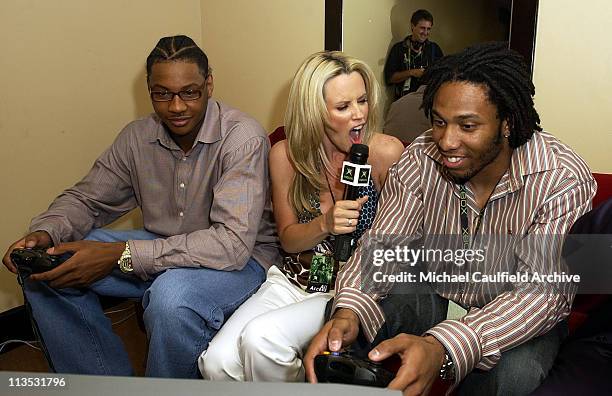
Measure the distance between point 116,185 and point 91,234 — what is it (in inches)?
7.6

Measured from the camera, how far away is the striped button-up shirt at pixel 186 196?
69.4 inches

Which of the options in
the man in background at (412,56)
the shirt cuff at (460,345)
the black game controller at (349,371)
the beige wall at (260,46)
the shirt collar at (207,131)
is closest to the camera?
the black game controller at (349,371)

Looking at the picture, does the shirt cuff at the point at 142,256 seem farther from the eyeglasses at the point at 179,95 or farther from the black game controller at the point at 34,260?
the eyeglasses at the point at 179,95

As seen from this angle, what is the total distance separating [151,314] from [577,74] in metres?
1.55

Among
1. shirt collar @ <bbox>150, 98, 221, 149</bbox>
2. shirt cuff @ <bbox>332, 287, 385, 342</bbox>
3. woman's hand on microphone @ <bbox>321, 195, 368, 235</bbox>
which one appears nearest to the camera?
shirt cuff @ <bbox>332, 287, 385, 342</bbox>

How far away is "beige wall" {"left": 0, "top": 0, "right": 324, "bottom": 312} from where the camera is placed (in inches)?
91.7

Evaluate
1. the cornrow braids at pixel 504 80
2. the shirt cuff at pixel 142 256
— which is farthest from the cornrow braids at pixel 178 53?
the cornrow braids at pixel 504 80

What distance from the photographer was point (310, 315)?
155 centimetres

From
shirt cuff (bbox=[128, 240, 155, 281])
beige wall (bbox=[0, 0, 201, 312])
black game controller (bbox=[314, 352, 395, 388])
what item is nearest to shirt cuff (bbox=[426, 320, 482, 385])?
black game controller (bbox=[314, 352, 395, 388])

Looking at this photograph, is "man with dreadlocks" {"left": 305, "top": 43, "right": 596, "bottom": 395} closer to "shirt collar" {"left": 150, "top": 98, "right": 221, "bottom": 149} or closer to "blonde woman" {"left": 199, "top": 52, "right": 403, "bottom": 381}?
"blonde woman" {"left": 199, "top": 52, "right": 403, "bottom": 381}

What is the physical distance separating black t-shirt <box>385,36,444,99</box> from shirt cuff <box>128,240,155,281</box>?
3.51 feet

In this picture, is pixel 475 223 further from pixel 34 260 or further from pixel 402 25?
pixel 34 260

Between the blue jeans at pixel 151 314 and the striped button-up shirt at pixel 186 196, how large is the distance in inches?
2.4

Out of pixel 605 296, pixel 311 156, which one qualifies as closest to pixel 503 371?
pixel 605 296
